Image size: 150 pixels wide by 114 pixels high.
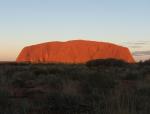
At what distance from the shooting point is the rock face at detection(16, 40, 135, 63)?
150 m

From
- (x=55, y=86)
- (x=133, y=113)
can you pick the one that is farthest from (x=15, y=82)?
(x=133, y=113)

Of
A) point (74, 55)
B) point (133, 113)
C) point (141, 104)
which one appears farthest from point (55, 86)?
point (74, 55)

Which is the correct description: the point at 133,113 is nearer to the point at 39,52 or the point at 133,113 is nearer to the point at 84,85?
the point at 84,85

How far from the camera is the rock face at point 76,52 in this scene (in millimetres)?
150375

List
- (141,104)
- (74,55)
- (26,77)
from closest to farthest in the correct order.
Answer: (141,104)
(26,77)
(74,55)

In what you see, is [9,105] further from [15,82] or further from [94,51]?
[94,51]

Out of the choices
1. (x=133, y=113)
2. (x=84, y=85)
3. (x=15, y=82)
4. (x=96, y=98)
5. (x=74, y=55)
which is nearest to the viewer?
(x=133, y=113)

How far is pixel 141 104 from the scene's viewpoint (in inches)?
392

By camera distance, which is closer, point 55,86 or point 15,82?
point 55,86

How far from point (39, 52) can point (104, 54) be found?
2679 cm

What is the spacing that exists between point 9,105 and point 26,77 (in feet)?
35.7

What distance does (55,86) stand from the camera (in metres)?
15.7

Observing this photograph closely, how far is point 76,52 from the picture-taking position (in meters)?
151

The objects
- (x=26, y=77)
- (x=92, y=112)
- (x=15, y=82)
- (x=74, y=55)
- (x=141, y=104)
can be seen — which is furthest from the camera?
(x=74, y=55)
